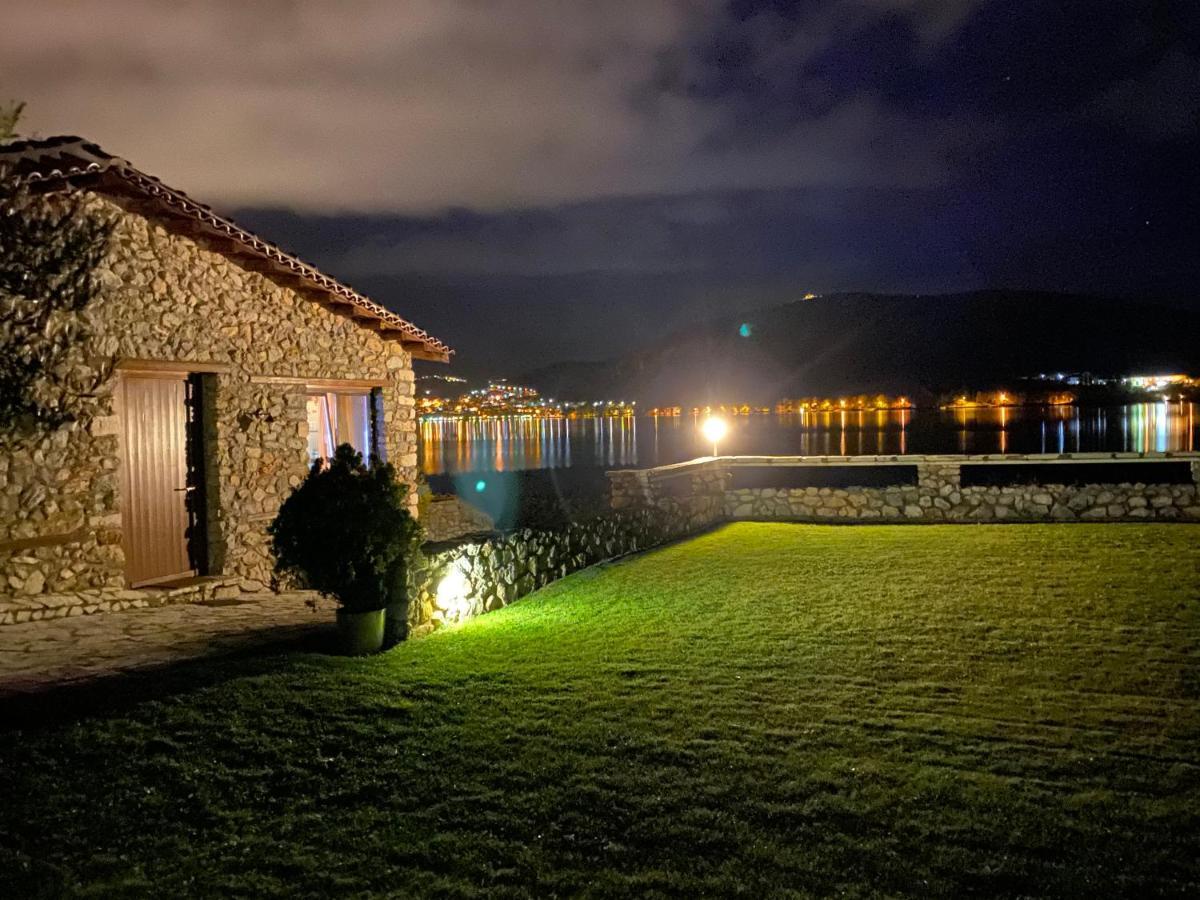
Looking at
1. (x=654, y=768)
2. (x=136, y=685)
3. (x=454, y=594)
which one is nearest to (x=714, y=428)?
(x=454, y=594)

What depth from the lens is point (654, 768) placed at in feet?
17.1

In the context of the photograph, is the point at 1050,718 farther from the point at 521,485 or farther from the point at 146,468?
the point at 521,485

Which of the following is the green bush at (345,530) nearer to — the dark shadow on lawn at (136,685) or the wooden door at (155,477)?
the dark shadow on lawn at (136,685)

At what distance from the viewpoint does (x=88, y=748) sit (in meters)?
5.36

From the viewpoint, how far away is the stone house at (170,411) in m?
8.98

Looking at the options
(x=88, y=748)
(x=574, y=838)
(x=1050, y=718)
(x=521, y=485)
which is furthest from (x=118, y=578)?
(x=521, y=485)

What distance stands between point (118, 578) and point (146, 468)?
143 centimetres

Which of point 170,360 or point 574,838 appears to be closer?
point 574,838

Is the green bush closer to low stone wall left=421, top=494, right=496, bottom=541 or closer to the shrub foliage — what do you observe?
the shrub foliage

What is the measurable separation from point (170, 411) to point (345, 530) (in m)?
4.57

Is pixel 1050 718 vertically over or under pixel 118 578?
under

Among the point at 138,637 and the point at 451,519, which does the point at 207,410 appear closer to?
the point at 138,637

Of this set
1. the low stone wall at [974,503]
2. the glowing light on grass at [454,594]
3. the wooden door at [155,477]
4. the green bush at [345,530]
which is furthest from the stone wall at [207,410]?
the low stone wall at [974,503]

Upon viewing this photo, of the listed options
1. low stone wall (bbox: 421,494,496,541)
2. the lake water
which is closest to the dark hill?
the lake water
